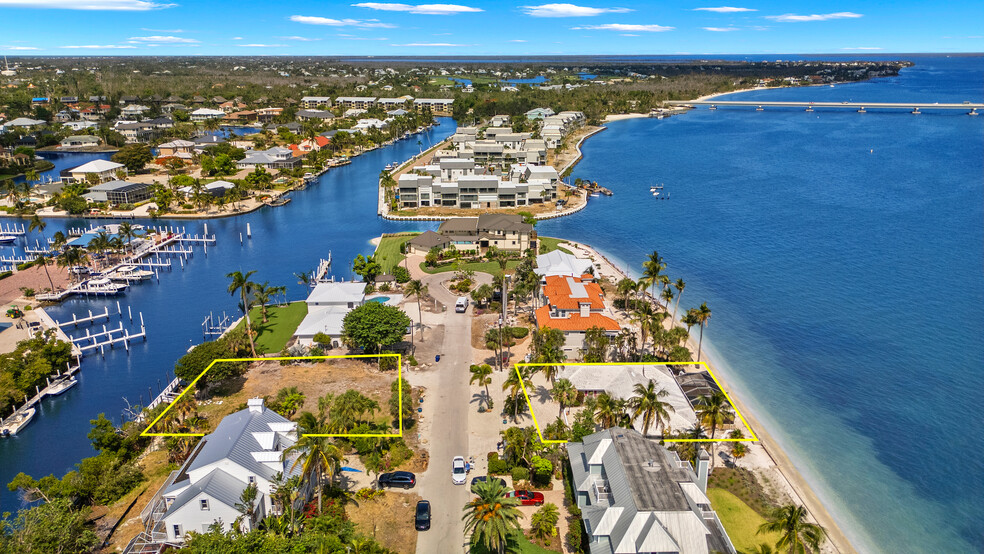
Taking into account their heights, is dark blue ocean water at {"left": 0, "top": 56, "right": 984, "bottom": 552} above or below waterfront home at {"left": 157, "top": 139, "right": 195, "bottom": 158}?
below

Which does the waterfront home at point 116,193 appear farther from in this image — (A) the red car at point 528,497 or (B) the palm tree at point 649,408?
(B) the palm tree at point 649,408

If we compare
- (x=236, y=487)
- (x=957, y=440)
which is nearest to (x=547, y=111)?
(x=957, y=440)

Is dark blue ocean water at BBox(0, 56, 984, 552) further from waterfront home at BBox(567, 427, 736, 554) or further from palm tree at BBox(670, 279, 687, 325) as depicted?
waterfront home at BBox(567, 427, 736, 554)

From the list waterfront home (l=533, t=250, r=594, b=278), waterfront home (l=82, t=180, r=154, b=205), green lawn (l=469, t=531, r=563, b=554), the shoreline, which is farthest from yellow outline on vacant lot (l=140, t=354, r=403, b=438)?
waterfront home (l=82, t=180, r=154, b=205)

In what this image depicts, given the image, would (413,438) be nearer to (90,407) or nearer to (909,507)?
(90,407)

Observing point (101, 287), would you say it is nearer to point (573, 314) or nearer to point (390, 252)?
point (390, 252)

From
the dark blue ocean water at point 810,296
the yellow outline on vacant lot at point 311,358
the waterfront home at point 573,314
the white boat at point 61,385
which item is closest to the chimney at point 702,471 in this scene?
the dark blue ocean water at point 810,296
